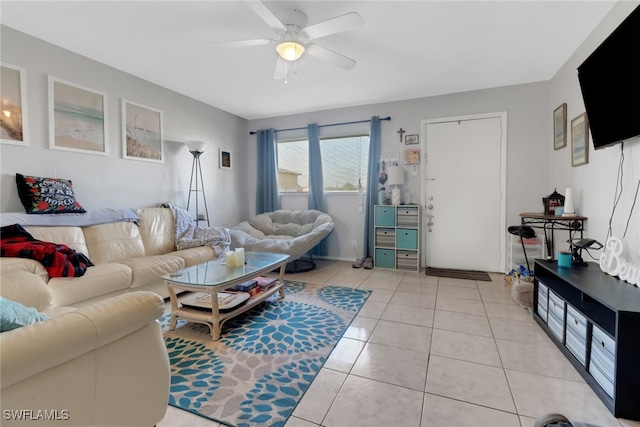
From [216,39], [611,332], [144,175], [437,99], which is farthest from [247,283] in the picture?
[437,99]

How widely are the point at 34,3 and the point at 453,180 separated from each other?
4587 millimetres

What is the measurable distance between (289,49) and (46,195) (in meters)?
2.51

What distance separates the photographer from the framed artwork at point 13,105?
234 cm

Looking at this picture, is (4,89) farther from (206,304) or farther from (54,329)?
(54,329)

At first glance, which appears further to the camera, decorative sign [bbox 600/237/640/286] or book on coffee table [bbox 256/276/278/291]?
book on coffee table [bbox 256/276/278/291]

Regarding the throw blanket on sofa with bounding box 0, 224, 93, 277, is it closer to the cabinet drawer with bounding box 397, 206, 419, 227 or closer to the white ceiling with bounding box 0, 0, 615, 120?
the white ceiling with bounding box 0, 0, 615, 120

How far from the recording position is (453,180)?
396 centimetres

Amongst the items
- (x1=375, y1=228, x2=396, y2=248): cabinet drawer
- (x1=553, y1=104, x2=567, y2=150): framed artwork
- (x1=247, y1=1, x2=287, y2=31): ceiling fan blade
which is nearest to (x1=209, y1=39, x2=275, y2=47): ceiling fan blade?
(x1=247, y1=1, x2=287, y2=31): ceiling fan blade

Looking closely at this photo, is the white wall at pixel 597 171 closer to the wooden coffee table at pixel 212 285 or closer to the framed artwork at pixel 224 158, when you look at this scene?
the wooden coffee table at pixel 212 285

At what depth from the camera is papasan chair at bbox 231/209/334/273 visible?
369 cm

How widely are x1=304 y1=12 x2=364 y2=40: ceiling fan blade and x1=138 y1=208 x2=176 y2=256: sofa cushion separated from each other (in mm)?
2662

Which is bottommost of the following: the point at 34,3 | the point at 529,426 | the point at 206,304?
the point at 529,426

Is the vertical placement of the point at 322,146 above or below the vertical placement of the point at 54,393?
above

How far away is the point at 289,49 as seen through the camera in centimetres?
229
